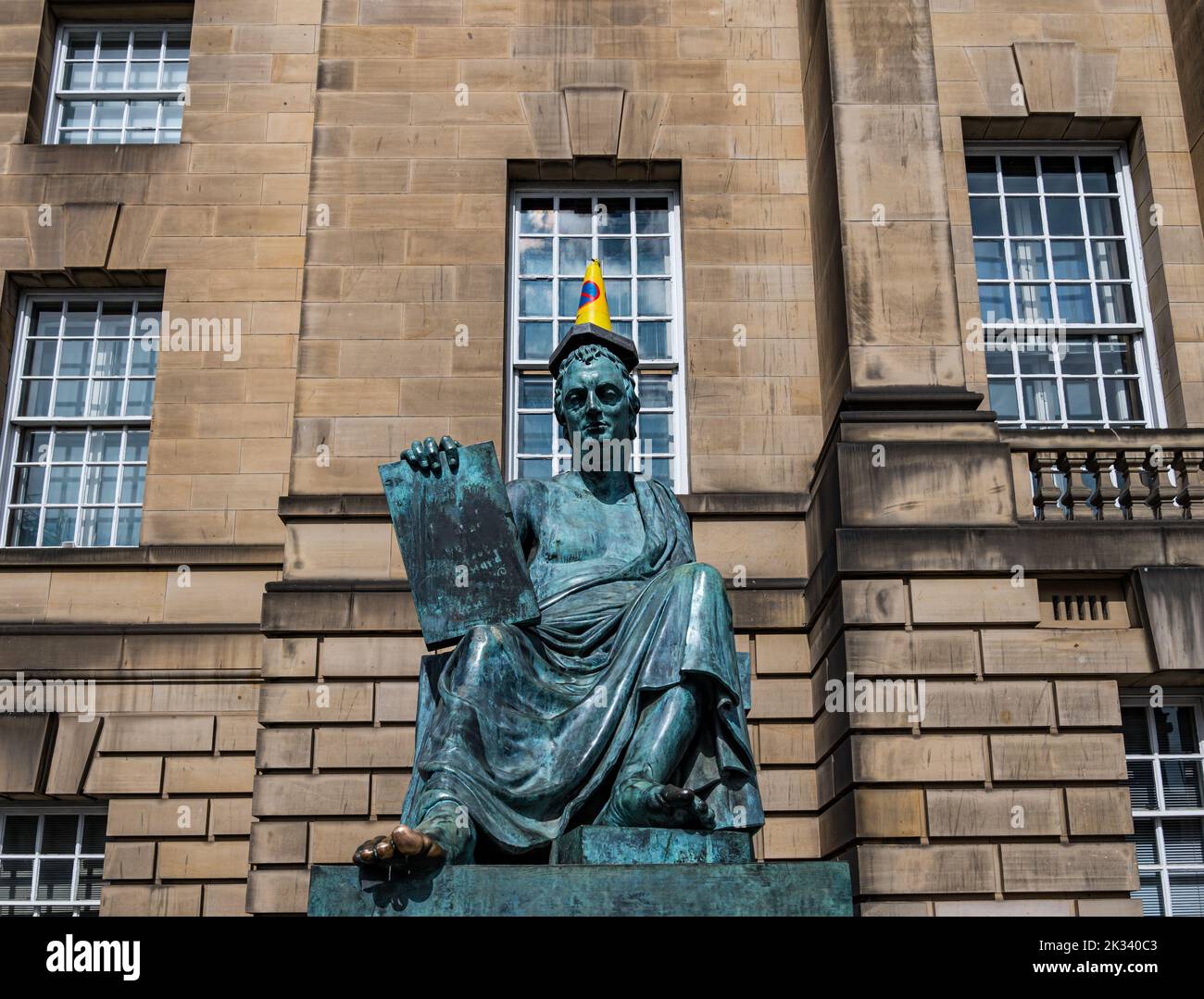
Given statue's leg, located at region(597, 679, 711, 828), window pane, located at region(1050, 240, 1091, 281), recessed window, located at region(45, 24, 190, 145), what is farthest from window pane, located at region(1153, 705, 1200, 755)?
recessed window, located at region(45, 24, 190, 145)

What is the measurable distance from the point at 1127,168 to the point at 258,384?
27.8 ft

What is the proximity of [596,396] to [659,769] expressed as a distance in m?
2.04

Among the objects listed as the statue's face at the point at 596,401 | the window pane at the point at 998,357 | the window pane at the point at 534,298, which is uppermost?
the window pane at the point at 534,298

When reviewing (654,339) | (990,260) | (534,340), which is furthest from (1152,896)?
(534,340)

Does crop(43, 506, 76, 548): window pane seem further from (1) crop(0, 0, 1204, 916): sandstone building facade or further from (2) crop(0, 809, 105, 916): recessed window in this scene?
(2) crop(0, 809, 105, 916): recessed window

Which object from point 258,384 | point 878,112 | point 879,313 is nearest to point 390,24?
point 258,384

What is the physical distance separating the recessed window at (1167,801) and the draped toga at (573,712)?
19.8ft

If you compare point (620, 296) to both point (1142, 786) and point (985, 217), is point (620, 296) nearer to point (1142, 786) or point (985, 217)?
point (985, 217)

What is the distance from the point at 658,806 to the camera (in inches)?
206

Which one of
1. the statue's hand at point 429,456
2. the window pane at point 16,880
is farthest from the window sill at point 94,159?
the statue's hand at point 429,456

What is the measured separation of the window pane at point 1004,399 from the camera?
1229 centimetres

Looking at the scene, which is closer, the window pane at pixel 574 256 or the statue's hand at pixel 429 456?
the statue's hand at pixel 429 456

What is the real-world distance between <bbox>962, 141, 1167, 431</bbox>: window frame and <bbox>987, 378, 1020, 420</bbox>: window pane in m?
0.03

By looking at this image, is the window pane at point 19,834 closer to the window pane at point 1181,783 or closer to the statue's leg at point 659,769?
the statue's leg at point 659,769
